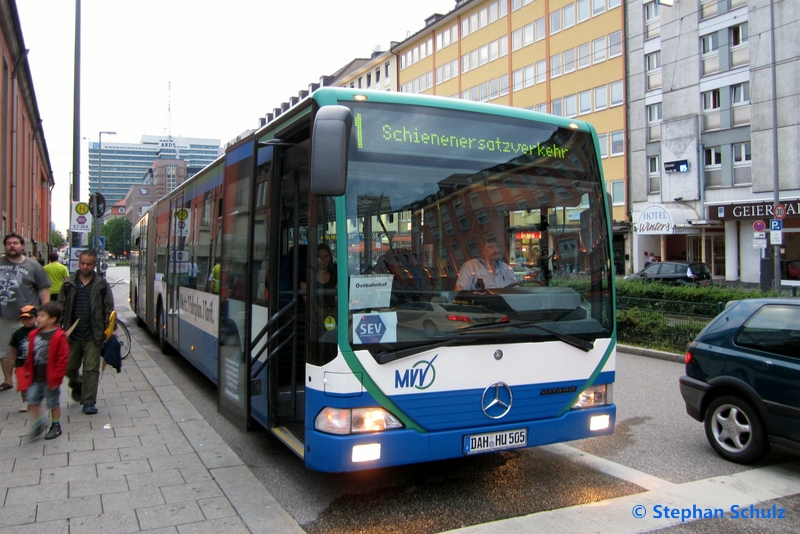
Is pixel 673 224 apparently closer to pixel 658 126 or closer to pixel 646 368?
pixel 658 126

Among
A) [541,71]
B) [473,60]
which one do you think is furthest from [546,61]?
[473,60]

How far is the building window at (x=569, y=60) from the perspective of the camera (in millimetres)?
43031

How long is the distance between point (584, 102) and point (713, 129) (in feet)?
31.3

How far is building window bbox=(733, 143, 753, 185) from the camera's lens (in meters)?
33.6

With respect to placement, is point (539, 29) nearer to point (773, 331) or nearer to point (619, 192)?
point (619, 192)

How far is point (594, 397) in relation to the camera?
17.2ft

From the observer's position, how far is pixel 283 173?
550 cm

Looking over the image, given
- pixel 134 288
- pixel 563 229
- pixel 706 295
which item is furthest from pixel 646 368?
pixel 134 288

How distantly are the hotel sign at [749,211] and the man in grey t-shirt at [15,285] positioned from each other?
31.8 meters

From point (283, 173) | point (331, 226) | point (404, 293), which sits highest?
point (283, 173)

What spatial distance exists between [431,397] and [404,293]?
751 millimetres

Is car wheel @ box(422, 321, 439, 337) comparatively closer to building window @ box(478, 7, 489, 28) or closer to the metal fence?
the metal fence

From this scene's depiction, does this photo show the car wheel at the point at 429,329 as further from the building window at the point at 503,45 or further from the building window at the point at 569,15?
the building window at the point at 503,45

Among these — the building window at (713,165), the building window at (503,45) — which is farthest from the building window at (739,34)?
the building window at (503,45)
